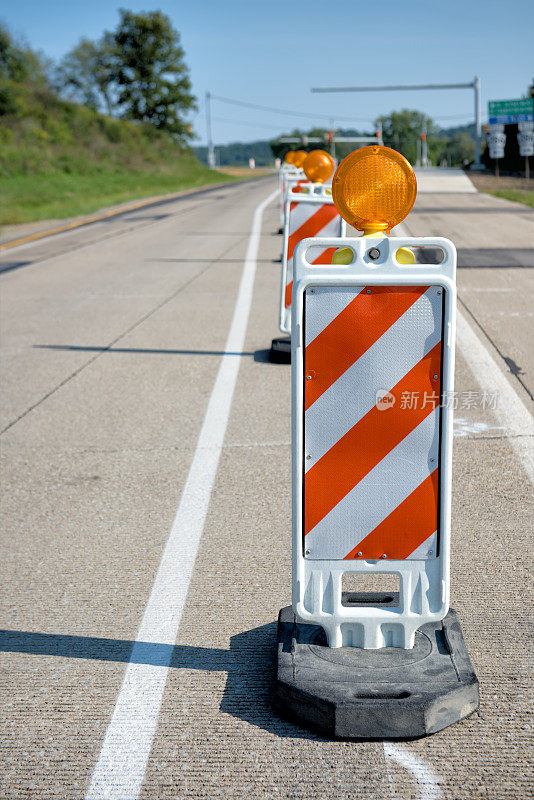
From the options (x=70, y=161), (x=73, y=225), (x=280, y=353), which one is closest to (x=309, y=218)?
(x=280, y=353)

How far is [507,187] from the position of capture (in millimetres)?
40438

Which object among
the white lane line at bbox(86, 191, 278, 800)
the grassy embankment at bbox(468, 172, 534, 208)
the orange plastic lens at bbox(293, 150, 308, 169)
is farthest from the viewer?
the grassy embankment at bbox(468, 172, 534, 208)

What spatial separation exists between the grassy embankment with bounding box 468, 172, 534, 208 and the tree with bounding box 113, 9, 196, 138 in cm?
4424

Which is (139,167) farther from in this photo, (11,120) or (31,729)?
(31,729)

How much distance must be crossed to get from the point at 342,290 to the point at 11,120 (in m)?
52.1

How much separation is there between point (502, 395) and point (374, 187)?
4179 mm

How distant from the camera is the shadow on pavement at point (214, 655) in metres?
3.03

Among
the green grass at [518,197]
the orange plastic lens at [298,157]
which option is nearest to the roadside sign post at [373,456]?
the orange plastic lens at [298,157]

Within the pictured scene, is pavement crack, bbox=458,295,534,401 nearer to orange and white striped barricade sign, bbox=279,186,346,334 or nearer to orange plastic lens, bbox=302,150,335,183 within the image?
orange and white striped barricade sign, bbox=279,186,346,334

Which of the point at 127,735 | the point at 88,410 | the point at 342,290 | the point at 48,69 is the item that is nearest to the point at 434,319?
the point at 342,290

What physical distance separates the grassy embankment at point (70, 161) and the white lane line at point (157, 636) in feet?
78.0

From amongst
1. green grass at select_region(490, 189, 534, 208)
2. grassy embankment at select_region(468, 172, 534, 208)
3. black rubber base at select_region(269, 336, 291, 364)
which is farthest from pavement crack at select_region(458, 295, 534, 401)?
grassy embankment at select_region(468, 172, 534, 208)

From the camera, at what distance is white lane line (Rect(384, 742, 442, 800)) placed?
2.56 meters

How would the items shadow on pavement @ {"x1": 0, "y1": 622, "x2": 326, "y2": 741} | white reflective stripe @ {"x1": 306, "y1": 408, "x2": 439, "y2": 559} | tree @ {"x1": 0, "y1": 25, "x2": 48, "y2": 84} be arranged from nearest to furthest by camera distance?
white reflective stripe @ {"x1": 306, "y1": 408, "x2": 439, "y2": 559}, shadow on pavement @ {"x1": 0, "y1": 622, "x2": 326, "y2": 741}, tree @ {"x1": 0, "y1": 25, "x2": 48, "y2": 84}
